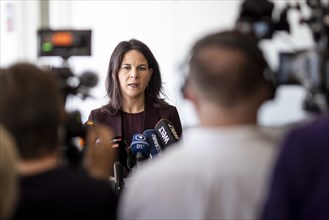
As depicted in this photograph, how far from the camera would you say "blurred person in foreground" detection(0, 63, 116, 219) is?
1121 mm

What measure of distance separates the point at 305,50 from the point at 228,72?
22cm

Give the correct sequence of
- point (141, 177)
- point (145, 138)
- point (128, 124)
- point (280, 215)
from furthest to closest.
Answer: point (128, 124), point (145, 138), point (141, 177), point (280, 215)

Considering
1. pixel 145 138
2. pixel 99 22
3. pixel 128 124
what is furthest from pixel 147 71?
pixel 99 22

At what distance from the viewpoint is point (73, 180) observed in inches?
45.4

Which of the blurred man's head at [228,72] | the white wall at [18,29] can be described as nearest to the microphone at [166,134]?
the blurred man's head at [228,72]

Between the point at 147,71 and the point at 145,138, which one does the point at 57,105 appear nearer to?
the point at 145,138

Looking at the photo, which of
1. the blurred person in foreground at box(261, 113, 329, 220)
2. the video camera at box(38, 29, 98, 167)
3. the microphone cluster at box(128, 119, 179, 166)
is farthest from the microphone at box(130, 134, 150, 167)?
the blurred person in foreground at box(261, 113, 329, 220)

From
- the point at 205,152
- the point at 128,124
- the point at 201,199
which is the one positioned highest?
the point at 205,152

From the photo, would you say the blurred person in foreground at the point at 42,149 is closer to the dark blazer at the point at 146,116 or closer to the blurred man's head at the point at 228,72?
the blurred man's head at the point at 228,72

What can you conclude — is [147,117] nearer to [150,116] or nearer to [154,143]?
[150,116]

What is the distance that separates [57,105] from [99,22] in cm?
316

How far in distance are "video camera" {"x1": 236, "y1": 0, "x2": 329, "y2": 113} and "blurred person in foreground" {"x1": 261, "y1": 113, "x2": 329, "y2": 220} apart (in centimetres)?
21

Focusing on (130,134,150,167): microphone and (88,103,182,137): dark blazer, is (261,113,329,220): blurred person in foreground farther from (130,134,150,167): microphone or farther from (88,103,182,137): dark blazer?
(88,103,182,137): dark blazer

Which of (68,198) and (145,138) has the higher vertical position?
(68,198)
